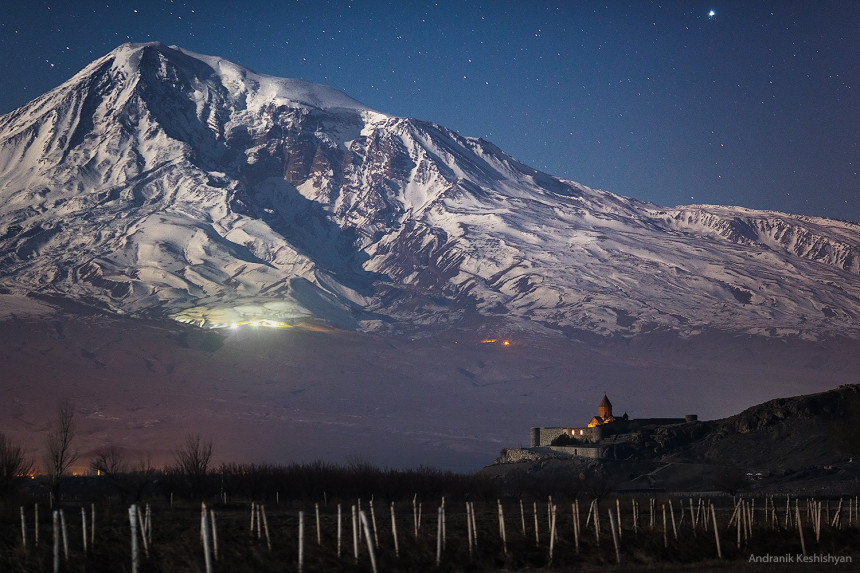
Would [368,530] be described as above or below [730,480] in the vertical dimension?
above

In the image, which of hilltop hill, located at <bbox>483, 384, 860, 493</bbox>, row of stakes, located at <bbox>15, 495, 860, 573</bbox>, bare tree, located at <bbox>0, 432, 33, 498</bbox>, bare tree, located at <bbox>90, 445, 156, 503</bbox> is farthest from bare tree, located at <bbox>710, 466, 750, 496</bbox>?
bare tree, located at <bbox>0, 432, 33, 498</bbox>

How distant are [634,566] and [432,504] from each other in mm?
21073

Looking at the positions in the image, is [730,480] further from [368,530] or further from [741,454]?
[368,530]

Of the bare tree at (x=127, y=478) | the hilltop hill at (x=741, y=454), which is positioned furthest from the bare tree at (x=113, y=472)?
the hilltop hill at (x=741, y=454)

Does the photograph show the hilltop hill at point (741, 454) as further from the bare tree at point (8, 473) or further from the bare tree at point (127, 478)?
the bare tree at point (8, 473)

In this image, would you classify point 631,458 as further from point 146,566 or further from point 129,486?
point 146,566

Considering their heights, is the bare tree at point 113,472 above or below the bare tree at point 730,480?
above

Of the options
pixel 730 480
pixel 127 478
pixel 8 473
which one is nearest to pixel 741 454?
pixel 730 480

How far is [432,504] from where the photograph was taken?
163 feet

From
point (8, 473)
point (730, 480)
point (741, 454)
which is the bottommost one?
point (730, 480)

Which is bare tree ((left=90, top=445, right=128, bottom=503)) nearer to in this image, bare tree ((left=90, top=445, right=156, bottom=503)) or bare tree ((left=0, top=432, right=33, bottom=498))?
bare tree ((left=90, top=445, right=156, bottom=503))

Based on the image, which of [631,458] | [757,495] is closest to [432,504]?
[757,495]

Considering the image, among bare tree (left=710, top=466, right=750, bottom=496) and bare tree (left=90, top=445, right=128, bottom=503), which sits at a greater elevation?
bare tree (left=90, top=445, right=128, bottom=503)

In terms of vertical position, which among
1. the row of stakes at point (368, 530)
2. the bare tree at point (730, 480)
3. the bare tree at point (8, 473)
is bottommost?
the bare tree at point (730, 480)
